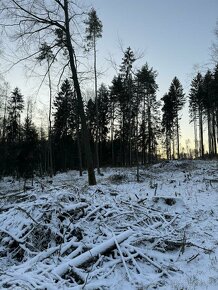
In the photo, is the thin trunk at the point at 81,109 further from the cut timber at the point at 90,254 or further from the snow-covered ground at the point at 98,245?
the cut timber at the point at 90,254

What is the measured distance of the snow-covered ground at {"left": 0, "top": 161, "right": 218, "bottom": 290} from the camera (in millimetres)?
4852

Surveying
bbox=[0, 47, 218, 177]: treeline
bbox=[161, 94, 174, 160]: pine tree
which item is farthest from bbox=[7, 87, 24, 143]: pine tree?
bbox=[161, 94, 174, 160]: pine tree

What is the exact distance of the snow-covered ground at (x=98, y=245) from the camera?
4852mm

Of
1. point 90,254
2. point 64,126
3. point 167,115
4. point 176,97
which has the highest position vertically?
Answer: point 176,97

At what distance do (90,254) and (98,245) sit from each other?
32 centimetres

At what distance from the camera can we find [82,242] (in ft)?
19.2

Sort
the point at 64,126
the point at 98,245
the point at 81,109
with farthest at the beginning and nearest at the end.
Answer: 1. the point at 64,126
2. the point at 81,109
3. the point at 98,245

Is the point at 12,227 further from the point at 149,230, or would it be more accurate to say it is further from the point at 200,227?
the point at 200,227

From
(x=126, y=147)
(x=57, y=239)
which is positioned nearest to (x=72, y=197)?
(x=57, y=239)

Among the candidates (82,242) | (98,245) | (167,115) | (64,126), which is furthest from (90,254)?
(167,115)

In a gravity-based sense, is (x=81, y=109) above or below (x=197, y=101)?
below

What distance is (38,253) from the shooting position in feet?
18.3

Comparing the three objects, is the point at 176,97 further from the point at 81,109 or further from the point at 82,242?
the point at 82,242

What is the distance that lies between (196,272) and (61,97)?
3454 centimetres
